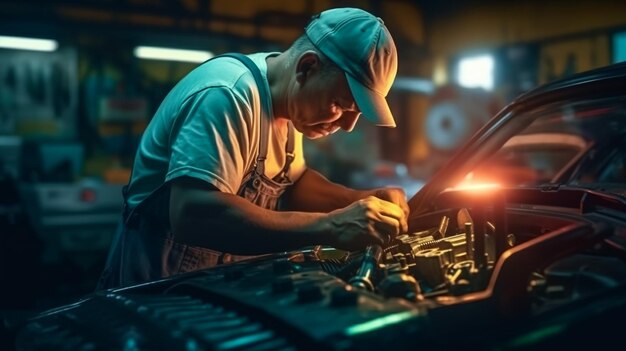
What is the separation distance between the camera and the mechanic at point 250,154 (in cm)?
185

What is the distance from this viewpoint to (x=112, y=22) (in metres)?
8.72

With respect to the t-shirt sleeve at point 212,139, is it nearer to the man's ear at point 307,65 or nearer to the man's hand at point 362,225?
the man's ear at point 307,65

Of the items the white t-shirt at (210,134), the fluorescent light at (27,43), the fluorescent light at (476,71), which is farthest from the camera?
the fluorescent light at (476,71)

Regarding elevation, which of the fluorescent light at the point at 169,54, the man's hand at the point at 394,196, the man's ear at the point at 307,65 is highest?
the fluorescent light at the point at 169,54

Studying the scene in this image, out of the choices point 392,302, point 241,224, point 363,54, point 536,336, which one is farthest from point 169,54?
point 536,336

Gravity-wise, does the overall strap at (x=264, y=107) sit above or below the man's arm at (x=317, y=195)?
above

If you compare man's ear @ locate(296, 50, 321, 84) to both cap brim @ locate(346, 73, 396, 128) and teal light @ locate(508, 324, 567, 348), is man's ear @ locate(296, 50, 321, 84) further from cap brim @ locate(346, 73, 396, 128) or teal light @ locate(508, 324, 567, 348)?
teal light @ locate(508, 324, 567, 348)

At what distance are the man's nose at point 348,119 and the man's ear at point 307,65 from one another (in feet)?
0.62

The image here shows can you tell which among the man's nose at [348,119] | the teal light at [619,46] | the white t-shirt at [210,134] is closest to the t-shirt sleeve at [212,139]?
the white t-shirt at [210,134]

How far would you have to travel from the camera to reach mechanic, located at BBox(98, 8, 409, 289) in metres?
1.85

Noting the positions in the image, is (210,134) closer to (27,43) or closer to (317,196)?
(317,196)

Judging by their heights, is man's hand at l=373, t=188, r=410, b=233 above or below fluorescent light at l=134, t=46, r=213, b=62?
below

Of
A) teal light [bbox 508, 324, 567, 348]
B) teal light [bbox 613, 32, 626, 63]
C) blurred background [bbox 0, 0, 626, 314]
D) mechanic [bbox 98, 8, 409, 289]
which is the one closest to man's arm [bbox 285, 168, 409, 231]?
mechanic [bbox 98, 8, 409, 289]

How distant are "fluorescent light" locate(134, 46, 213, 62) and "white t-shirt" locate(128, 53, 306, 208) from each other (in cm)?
668
